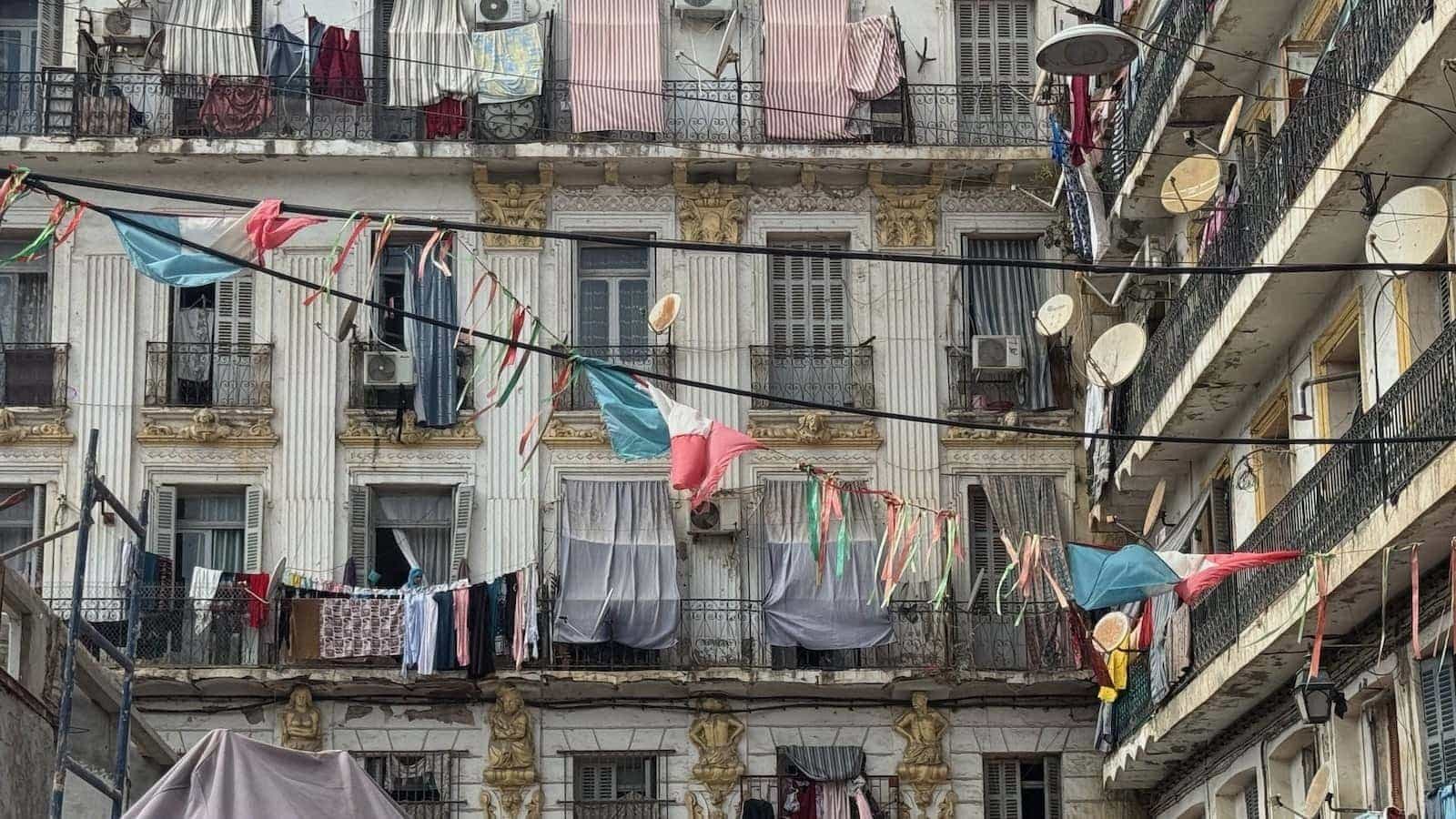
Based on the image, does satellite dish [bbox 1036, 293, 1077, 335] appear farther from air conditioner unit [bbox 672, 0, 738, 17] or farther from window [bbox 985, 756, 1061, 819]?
air conditioner unit [bbox 672, 0, 738, 17]

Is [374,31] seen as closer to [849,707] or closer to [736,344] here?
[736,344]

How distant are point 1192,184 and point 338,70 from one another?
10.2m

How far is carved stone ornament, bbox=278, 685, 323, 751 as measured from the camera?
27.7 m

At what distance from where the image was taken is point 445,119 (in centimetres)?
2938

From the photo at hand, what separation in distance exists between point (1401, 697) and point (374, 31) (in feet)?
47.8

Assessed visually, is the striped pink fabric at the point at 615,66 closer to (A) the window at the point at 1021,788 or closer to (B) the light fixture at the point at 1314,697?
(A) the window at the point at 1021,788

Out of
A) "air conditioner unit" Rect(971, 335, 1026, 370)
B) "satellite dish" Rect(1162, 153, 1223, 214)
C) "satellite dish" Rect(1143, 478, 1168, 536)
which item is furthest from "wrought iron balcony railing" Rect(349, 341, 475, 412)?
"satellite dish" Rect(1162, 153, 1223, 214)

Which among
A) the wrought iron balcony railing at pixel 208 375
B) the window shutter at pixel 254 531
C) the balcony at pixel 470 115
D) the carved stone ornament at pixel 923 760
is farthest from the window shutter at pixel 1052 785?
the wrought iron balcony railing at pixel 208 375

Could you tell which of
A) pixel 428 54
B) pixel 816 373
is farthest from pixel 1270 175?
pixel 428 54

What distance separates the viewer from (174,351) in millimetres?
29062

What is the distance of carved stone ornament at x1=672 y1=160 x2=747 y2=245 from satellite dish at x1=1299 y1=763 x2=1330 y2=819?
9720 mm

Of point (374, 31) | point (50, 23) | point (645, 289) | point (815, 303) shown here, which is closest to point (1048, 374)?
point (815, 303)

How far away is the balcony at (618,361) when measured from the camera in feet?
95.2

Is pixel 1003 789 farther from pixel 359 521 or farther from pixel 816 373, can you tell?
pixel 359 521
